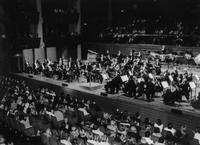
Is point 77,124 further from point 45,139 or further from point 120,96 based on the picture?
point 120,96

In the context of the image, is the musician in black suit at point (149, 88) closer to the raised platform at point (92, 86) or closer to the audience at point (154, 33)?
the raised platform at point (92, 86)

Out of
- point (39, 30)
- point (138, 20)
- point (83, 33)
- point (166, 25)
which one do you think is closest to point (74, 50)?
point (83, 33)

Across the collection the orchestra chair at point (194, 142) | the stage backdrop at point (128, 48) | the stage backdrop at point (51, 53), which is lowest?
the orchestra chair at point (194, 142)

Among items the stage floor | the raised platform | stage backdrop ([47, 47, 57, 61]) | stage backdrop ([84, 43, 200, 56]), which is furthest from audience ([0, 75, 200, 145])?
stage backdrop ([47, 47, 57, 61])

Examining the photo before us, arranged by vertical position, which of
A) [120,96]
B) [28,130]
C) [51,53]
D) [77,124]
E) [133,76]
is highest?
[51,53]

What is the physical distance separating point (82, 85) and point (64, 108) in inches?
163

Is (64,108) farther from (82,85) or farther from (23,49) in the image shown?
(23,49)

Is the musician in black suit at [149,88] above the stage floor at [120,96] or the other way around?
above

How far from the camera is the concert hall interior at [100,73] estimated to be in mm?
12766

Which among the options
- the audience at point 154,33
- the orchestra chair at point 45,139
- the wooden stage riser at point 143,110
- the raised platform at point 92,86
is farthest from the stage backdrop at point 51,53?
the orchestra chair at point 45,139

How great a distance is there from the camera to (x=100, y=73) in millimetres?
20141

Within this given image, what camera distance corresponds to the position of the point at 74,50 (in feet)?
108

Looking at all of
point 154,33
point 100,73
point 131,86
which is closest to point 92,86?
point 100,73

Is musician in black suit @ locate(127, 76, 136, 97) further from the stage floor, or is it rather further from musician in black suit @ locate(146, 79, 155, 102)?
musician in black suit @ locate(146, 79, 155, 102)
